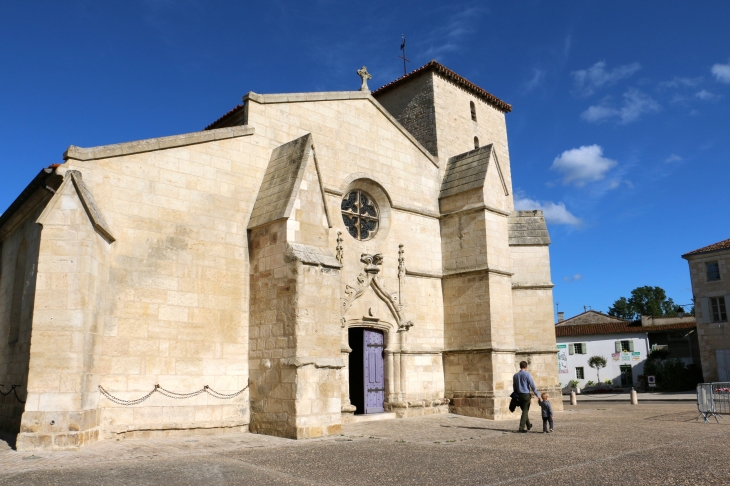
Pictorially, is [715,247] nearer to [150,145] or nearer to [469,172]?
[469,172]

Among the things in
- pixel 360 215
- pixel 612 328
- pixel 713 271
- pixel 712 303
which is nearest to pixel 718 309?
pixel 712 303

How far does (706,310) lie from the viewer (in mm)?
30969

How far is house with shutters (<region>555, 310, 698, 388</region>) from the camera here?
134ft

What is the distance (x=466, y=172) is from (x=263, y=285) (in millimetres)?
7588

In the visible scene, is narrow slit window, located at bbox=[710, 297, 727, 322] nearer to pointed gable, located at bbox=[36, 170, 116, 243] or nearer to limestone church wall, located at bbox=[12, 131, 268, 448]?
limestone church wall, located at bbox=[12, 131, 268, 448]

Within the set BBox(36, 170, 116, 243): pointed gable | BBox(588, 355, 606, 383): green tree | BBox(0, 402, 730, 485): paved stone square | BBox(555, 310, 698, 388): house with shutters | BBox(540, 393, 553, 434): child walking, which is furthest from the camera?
BBox(588, 355, 606, 383): green tree

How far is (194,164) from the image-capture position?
11.5 meters

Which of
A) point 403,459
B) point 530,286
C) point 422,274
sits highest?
point 422,274

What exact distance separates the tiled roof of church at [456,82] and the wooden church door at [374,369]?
378 inches

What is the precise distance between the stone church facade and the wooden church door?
0.19 feet

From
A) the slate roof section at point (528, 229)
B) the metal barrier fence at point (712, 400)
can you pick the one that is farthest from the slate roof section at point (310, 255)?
the metal barrier fence at point (712, 400)

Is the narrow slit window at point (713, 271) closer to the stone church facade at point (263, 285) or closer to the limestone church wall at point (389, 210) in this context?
the stone church facade at point (263, 285)

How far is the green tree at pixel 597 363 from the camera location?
4228cm

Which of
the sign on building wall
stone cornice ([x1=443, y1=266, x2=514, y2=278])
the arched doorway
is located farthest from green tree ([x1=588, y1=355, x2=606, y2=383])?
the arched doorway
